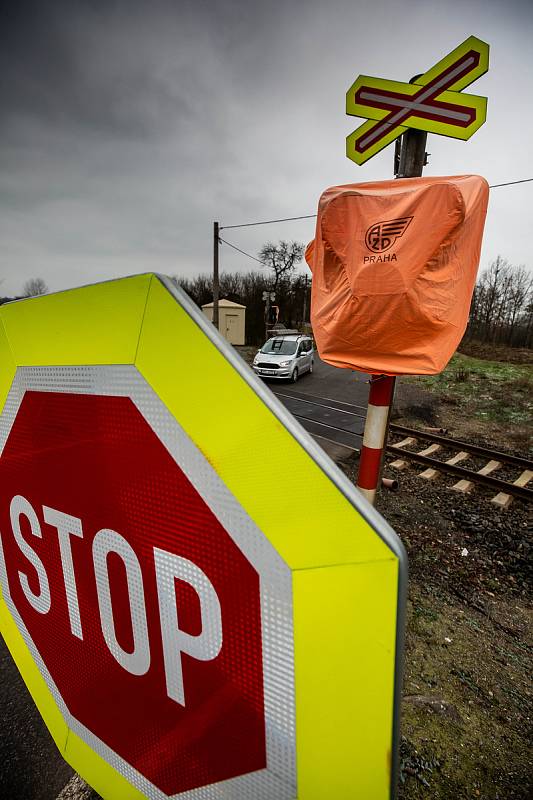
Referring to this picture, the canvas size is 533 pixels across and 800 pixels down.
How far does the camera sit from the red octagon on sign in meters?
0.67

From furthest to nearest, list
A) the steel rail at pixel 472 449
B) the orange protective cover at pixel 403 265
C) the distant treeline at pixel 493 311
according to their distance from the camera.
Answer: the distant treeline at pixel 493 311
the steel rail at pixel 472 449
the orange protective cover at pixel 403 265

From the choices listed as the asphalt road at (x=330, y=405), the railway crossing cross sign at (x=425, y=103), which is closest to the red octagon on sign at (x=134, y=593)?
the railway crossing cross sign at (x=425, y=103)

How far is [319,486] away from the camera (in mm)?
553

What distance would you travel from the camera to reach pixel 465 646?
2850 millimetres

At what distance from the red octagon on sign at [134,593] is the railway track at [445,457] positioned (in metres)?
5.44

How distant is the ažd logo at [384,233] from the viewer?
1911 mm

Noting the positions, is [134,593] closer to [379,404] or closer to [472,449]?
[379,404]

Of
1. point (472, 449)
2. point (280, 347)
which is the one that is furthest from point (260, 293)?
point (472, 449)

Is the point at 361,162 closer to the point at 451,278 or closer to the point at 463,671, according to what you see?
the point at 451,278

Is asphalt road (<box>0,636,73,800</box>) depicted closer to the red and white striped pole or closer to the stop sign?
the stop sign

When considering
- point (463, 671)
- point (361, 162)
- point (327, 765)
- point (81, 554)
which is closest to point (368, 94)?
point (361, 162)

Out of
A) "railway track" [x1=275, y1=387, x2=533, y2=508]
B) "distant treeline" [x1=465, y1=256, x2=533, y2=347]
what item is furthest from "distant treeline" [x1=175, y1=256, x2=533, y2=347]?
"railway track" [x1=275, y1=387, x2=533, y2=508]

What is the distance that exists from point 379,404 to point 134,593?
2.10 metres

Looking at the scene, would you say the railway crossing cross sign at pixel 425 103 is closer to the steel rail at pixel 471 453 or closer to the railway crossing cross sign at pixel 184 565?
the railway crossing cross sign at pixel 184 565
